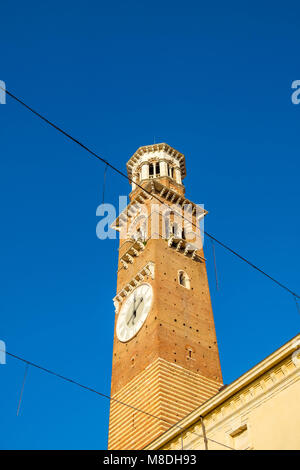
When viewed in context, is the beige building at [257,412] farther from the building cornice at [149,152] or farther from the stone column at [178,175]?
the building cornice at [149,152]

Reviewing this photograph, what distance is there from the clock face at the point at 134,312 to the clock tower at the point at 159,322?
5cm

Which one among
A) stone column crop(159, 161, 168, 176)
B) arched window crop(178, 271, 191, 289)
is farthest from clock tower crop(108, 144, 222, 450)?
stone column crop(159, 161, 168, 176)

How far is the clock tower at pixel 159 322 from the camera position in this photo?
2056 centimetres

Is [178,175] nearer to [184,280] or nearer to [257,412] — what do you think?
[184,280]

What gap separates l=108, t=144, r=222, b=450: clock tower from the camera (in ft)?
67.5

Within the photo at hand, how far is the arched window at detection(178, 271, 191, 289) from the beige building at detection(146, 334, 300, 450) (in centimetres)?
1231

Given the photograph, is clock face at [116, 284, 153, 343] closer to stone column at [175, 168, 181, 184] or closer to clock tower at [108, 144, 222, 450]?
clock tower at [108, 144, 222, 450]

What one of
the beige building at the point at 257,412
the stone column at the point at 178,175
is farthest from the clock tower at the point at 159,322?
the beige building at the point at 257,412

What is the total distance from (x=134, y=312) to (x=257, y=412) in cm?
1364
